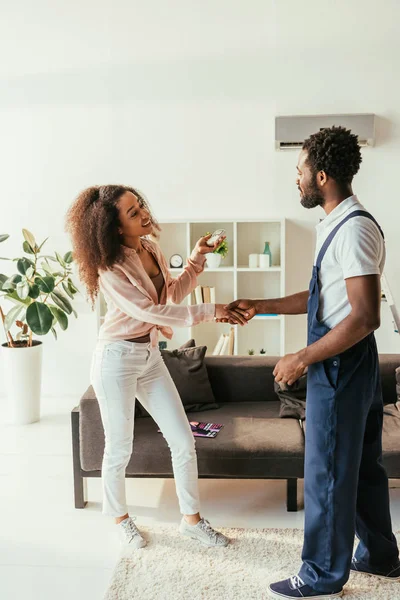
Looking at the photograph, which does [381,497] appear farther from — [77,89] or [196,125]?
[77,89]

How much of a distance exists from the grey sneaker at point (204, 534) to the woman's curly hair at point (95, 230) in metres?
1.16

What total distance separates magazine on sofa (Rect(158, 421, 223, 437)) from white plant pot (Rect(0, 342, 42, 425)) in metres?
1.92

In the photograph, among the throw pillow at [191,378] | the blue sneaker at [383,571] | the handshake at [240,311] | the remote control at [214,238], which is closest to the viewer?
the blue sneaker at [383,571]

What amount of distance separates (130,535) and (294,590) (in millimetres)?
802

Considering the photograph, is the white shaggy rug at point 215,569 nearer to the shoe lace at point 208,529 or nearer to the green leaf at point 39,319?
the shoe lace at point 208,529

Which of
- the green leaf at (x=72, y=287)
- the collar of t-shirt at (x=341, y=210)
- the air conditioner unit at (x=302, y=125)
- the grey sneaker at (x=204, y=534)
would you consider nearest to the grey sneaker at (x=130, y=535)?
the grey sneaker at (x=204, y=534)

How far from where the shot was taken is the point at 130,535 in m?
2.89

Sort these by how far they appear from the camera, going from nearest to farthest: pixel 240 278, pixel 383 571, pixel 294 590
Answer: pixel 294 590 → pixel 383 571 → pixel 240 278

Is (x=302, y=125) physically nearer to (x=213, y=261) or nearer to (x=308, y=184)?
(x=213, y=261)

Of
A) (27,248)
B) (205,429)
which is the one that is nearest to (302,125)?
(27,248)

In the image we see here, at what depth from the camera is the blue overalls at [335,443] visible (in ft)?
7.40

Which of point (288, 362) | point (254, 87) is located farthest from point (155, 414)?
point (254, 87)

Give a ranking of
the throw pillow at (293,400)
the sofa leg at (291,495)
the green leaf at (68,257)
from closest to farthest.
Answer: the sofa leg at (291,495) < the throw pillow at (293,400) < the green leaf at (68,257)

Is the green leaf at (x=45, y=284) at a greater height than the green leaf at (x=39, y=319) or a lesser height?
greater
